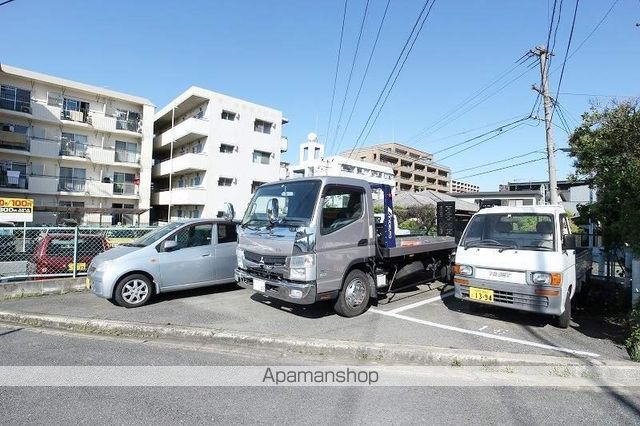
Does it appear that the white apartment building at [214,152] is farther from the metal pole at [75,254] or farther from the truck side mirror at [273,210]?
the truck side mirror at [273,210]

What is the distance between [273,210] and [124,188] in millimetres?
27109

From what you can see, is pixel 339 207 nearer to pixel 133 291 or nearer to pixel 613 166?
pixel 133 291

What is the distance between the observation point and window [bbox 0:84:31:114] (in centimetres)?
2480

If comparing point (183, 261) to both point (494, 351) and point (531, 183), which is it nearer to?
point (494, 351)

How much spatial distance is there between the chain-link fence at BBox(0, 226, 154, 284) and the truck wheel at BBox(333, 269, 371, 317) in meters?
6.32

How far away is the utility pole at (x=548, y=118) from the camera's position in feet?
47.3

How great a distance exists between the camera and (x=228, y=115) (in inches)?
1193

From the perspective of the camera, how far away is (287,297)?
18.6 feet

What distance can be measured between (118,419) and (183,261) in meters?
4.48

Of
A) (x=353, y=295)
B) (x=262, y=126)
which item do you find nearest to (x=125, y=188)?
(x=262, y=126)

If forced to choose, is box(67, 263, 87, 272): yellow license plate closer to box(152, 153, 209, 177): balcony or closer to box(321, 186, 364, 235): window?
box(321, 186, 364, 235): window

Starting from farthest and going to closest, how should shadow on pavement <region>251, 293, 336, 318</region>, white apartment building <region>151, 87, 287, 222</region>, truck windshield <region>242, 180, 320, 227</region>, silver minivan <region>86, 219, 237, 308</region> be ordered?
white apartment building <region>151, 87, 287, 222</region> < silver minivan <region>86, 219, 237, 308</region> < shadow on pavement <region>251, 293, 336, 318</region> < truck windshield <region>242, 180, 320, 227</region>

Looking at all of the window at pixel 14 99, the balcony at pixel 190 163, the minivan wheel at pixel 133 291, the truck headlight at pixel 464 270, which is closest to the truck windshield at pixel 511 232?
the truck headlight at pixel 464 270

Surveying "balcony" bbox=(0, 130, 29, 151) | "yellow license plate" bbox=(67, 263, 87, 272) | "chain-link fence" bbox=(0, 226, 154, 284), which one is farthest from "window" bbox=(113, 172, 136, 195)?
"yellow license plate" bbox=(67, 263, 87, 272)
